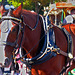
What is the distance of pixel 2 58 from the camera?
2791 millimetres

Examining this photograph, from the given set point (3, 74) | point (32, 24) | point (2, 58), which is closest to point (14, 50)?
point (2, 58)

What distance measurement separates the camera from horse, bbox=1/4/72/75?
9.33 feet

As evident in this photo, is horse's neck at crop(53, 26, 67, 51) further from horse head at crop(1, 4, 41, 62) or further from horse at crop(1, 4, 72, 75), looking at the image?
horse head at crop(1, 4, 41, 62)

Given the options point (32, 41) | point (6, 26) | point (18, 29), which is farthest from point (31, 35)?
point (6, 26)

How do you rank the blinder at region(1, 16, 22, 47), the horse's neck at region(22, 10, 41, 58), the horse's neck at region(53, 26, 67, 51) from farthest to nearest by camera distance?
1. the horse's neck at region(53, 26, 67, 51)
2. the horse's neck at region(22, 10, 41, 58)
3. the blinder at region(1, 16, 22, 47)

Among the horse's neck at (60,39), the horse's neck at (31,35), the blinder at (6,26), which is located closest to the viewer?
the blinder at (6,26)

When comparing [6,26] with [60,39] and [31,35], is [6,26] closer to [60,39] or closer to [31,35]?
[31,35]

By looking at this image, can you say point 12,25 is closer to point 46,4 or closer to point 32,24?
point 32,24

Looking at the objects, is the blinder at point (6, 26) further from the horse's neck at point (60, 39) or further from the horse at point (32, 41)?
the horse's neck at point (60, 39)

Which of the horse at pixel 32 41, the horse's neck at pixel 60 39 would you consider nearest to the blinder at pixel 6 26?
the horse at pixel 32 41

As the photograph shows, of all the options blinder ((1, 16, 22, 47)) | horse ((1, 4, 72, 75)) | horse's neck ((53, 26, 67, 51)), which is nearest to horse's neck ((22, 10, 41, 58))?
horse ((1, 4, 72, 75))

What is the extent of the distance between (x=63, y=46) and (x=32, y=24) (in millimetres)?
938

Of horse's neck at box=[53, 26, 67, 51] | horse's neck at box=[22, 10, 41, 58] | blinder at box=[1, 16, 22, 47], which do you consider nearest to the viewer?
blinder at box=[1, 16, 22, 47]

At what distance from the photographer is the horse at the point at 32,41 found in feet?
9.33
